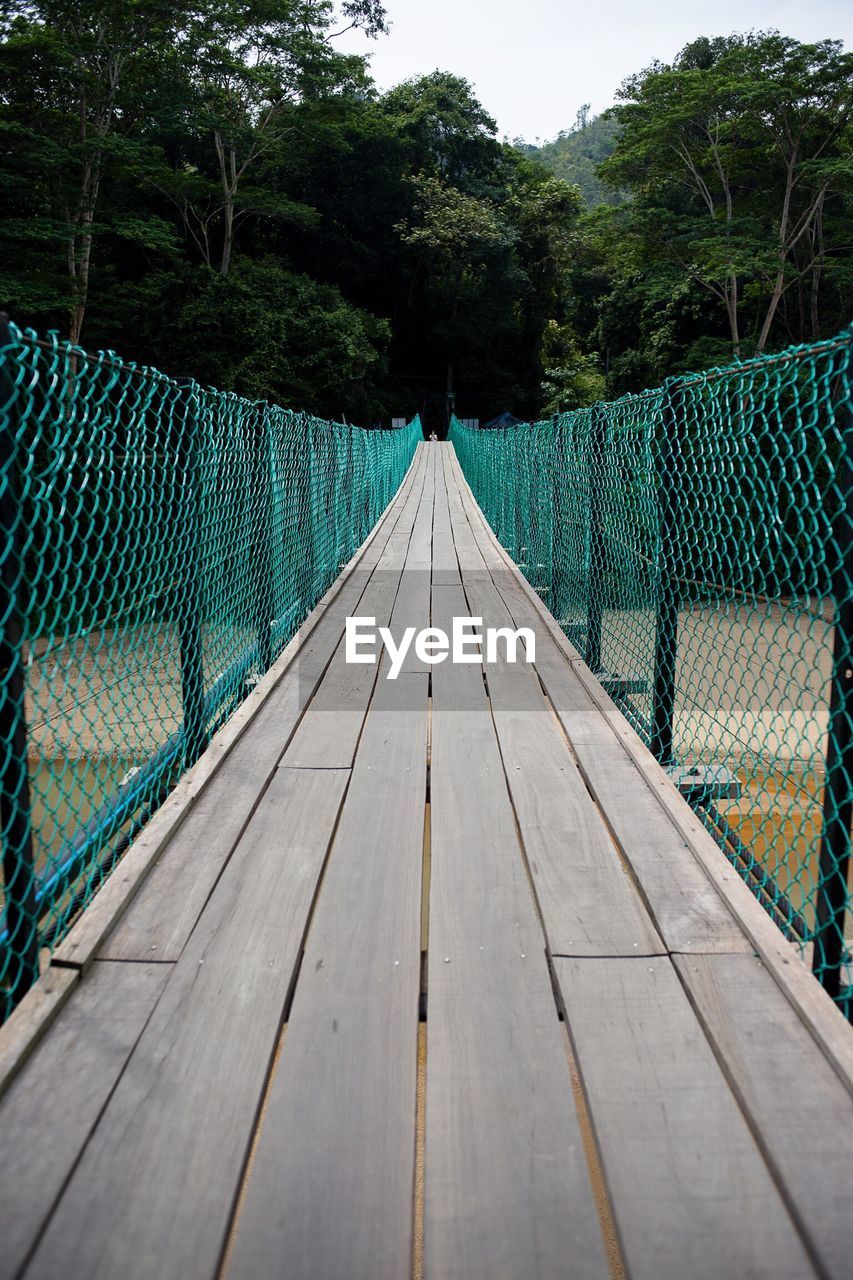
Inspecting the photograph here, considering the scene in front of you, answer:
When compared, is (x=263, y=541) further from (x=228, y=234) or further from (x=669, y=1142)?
(x=228, y=234)

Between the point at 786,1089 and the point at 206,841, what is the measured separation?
1.23 m

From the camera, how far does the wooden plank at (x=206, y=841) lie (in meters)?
1.61

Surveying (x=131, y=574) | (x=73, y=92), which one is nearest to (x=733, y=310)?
(x=73, y=92)

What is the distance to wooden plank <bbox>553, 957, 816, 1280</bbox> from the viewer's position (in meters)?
1.00

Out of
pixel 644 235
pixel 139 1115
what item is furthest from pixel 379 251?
pixel 139 1115

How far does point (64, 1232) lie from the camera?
1.01 metres

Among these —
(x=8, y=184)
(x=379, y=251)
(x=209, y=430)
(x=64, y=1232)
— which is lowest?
(x=64, y=1232)

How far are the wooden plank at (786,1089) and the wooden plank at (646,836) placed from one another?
0.29 feet

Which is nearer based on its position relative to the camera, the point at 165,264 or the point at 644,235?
the point at 644,235

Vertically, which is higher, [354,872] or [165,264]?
[165,264]

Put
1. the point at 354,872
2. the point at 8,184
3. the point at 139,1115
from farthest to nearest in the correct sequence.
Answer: the point at 8,184
the point at 354,872
the point at 139,1115

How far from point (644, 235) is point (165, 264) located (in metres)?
12.1

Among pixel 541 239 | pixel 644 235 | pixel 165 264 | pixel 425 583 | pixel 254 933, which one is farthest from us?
pixel 541 239

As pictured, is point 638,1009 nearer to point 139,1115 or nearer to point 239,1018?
point 239,1018
